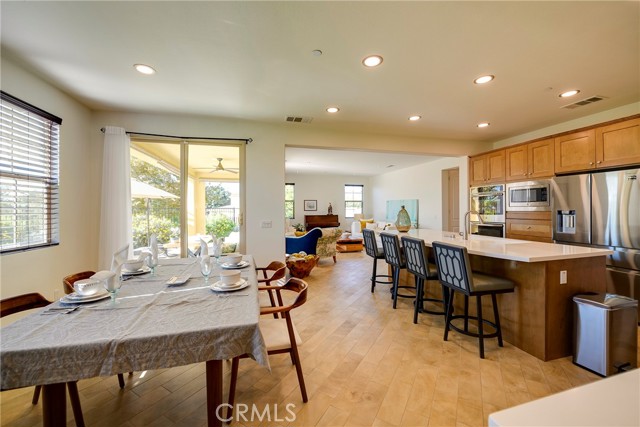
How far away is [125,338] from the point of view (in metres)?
1.09

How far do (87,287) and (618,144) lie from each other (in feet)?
17.1

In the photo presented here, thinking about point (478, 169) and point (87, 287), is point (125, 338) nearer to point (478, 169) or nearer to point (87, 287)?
point (87, 287)

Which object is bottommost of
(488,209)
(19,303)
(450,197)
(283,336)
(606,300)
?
(283,336)

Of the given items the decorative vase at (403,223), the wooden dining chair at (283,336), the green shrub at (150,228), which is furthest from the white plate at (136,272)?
the decorative vase at (403,223)

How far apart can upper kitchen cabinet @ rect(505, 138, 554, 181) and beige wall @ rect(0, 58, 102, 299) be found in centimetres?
617

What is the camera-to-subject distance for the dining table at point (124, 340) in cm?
102

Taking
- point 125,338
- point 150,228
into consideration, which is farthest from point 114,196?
point 125,338

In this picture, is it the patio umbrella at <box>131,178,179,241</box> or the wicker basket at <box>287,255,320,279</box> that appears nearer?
the patio umbrella at <box>131,178,179,241</box>

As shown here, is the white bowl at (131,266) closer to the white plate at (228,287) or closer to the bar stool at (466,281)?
the white plate at (228,287)

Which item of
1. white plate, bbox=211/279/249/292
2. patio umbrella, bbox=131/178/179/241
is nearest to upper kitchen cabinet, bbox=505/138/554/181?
white plate, bbox=211/279/249/292

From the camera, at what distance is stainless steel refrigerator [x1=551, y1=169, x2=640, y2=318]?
111 inches

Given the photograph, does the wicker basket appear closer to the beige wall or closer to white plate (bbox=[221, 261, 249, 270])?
white plate (bbox=[221, 261, 249, 270])

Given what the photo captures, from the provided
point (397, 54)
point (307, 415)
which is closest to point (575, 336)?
point (307, 415)

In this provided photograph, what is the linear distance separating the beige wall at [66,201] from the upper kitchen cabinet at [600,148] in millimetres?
6216
